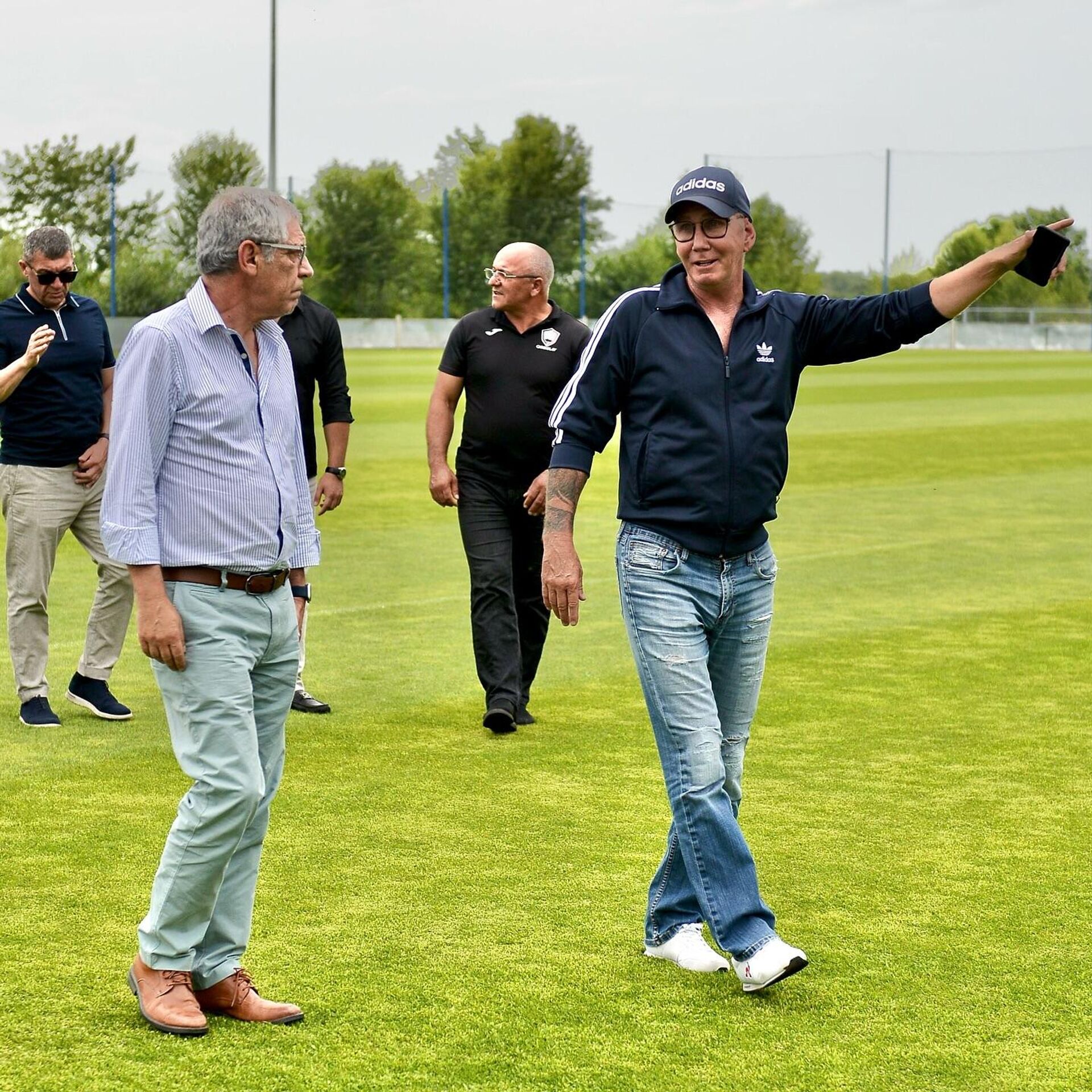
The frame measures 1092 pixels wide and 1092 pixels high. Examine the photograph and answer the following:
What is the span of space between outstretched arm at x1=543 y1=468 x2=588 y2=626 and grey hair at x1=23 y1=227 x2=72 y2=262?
144 inches

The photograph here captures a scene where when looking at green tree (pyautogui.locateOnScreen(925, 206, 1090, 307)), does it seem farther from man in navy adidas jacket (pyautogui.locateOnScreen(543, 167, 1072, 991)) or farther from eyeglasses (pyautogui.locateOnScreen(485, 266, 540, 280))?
man in navy adidas jacket (pyautogui.locateOnScreen(543, 167, 1072, 991))

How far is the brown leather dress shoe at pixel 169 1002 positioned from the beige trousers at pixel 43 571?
3.73m

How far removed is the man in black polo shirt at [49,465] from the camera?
25.8ft

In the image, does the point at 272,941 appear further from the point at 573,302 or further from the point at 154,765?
the point at 573,302

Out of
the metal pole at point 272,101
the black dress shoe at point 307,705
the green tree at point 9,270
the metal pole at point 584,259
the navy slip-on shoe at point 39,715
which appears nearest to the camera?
the navy slip-on shoe at point 39,715

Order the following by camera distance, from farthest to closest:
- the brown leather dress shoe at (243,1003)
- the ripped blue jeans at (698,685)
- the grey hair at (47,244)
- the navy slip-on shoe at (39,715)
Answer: the navy slip-on shoe at (39,715) < the grey hair at (47,244) < the ripped blue jeans at (698,685) < the brown leather dress shoe at (243,1003)

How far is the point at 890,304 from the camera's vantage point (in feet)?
15.9

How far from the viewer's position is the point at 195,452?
14.0ft

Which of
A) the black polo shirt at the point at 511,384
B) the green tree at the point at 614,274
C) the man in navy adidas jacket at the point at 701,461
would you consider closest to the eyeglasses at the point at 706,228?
the man in navy adidas jacket at the point at 701,461

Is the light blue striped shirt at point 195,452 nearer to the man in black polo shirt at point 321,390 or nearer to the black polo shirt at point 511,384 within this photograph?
the black polo shirt at point 511,384

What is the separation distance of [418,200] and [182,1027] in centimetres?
7293

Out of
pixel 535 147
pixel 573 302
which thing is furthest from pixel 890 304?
pixel 535 147

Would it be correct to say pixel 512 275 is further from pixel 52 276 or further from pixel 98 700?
pixel 98 700

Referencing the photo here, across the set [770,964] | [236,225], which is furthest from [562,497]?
[770,964]
